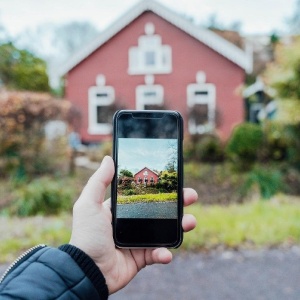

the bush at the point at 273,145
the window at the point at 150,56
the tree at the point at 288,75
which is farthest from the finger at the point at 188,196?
the window at the point at 150,56

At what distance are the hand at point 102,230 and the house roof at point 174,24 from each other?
11485 mm

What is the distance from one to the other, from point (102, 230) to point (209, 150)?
8.21 metres

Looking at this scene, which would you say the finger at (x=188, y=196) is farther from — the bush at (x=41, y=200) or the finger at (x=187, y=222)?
the bush at (x=41, y=200)

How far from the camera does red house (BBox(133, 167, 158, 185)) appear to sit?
1.32 meters

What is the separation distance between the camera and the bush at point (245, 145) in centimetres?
820

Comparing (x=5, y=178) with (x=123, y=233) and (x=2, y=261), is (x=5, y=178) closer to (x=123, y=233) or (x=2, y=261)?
(x=2, y=261)

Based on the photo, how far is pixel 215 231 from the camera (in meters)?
4.17

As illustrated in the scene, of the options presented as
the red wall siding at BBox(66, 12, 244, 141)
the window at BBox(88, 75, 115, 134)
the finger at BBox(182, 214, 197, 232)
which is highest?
the red wall siding at BBox(66, 12, 244, 141)

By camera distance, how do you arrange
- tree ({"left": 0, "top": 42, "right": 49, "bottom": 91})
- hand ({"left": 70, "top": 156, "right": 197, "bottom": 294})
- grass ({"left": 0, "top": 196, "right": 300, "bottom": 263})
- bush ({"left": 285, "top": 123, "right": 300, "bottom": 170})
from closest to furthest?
hand ({"left": 70, "top": 156, "right": 197, "bottom": 294}) < grass ({"left": 0, "top": 196, "right": 300, "bottom": 263}) < bush ({"left": 285, "top": 123, "right": 300, "bottom": 170}) < tree ({"left": 0, "top": 42, "right": 49, "bottom": 91})

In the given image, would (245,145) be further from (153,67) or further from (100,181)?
(100,181)

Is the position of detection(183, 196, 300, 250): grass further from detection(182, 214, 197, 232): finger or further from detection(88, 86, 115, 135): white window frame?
detection(88, 86, 115, 135): white window frame

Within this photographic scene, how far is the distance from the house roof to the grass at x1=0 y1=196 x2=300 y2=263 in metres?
8.11

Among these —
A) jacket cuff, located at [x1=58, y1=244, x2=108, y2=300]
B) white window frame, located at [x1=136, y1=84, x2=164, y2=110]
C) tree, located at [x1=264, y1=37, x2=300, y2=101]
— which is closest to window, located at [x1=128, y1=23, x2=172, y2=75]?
white window frame, located at [x1=136, y1=84, x2=164, y2=110]

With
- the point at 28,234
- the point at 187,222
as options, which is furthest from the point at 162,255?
the point at 28,234
